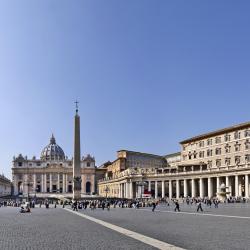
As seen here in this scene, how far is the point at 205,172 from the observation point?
92.1 metres

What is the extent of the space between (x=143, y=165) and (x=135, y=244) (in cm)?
13388

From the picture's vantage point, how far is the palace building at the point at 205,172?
3339 inches

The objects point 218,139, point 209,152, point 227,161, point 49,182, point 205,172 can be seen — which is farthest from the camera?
point 49,182

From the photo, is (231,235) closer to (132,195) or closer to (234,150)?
(234,150)

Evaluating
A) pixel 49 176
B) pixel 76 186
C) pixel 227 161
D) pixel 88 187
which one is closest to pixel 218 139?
pixel 227 161

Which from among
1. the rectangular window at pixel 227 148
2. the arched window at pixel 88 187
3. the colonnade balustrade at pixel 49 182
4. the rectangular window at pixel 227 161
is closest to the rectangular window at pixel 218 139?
the rectangular window at pixel 227 148

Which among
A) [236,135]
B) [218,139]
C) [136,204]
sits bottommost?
[136,204]

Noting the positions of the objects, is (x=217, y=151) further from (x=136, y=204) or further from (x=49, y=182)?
(x=49, y=182)

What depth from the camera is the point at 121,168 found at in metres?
144

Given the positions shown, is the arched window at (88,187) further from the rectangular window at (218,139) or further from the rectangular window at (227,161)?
the rectangular window at (227,161)

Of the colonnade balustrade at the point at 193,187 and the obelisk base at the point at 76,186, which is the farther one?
the colonnade balustrade at the point at 193,187

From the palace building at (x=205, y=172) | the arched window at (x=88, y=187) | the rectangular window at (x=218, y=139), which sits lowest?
the arched window at (x=88, y=187)

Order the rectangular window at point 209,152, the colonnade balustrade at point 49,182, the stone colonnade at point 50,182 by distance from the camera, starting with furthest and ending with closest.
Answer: the colonnade balustrade at point 49,182, the stone colonnade at point 50,182, the rectangular window at point 209,152

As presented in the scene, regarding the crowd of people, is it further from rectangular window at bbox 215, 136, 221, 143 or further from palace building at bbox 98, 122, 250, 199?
rectangular window at bbox 215, 136, 221, 143
